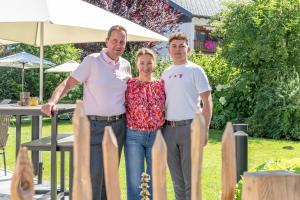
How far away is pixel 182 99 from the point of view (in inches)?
181

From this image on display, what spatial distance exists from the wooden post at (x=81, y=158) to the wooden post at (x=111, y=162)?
6 cm

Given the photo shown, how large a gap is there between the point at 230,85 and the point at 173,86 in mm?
11593

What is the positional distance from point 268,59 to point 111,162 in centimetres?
1323

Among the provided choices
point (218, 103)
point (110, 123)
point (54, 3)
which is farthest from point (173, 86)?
point (218, 103)

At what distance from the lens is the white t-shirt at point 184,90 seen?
15.1 feet

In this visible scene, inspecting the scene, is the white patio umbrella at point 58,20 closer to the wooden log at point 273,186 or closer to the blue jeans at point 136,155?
the blue jeans at point 136,155

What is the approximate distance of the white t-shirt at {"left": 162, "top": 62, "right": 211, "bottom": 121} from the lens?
4605mm

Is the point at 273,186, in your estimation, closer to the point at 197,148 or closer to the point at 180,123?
the point at 197,148

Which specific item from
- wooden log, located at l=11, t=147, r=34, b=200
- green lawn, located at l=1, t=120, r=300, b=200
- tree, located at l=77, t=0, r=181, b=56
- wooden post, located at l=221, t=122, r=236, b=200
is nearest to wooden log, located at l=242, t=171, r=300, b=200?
wooden post, located at l=221, t=122, r=236, b=200

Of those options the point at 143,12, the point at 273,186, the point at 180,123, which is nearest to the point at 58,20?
the point at 180,123

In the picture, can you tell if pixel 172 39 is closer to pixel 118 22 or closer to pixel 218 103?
pixel 118 22

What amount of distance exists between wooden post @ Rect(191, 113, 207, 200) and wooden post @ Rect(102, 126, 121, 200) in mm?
238

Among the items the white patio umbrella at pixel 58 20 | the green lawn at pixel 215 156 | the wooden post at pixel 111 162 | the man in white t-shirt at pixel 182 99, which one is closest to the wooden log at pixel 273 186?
the wooden post at pixel 111 162

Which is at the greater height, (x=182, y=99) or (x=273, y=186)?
(x=182, y=99)
